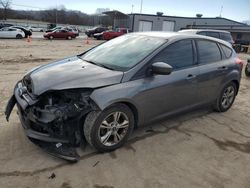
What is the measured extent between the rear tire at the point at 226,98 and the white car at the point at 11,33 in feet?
76.9

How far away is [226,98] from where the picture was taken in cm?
516

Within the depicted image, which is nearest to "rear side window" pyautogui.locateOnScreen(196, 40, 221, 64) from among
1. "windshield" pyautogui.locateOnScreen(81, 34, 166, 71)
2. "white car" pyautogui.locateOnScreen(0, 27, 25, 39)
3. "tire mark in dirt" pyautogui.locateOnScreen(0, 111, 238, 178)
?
"windshield" pyautogui.locateOnScreen(81, 34, 166, 71)

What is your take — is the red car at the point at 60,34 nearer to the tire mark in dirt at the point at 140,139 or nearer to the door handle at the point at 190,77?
the tire mark in dirt at the point at 140,139

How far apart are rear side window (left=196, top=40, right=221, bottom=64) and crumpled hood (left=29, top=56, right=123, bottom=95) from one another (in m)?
1.79

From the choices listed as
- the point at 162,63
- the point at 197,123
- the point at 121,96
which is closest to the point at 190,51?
the point at 162,63

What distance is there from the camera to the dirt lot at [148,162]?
2.85m

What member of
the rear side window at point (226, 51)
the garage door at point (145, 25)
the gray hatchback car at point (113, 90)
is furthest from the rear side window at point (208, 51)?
the garage door at point (145, 25)

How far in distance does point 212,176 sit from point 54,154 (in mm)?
1988

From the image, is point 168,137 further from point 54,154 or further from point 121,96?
point 54,154

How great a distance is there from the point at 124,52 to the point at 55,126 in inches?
63.9

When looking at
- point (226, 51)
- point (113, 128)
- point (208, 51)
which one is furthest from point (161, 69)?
point (226, 51)

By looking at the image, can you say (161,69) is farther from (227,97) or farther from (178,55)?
(227,97)

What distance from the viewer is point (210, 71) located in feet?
14.5

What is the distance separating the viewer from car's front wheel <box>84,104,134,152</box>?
3117mm
